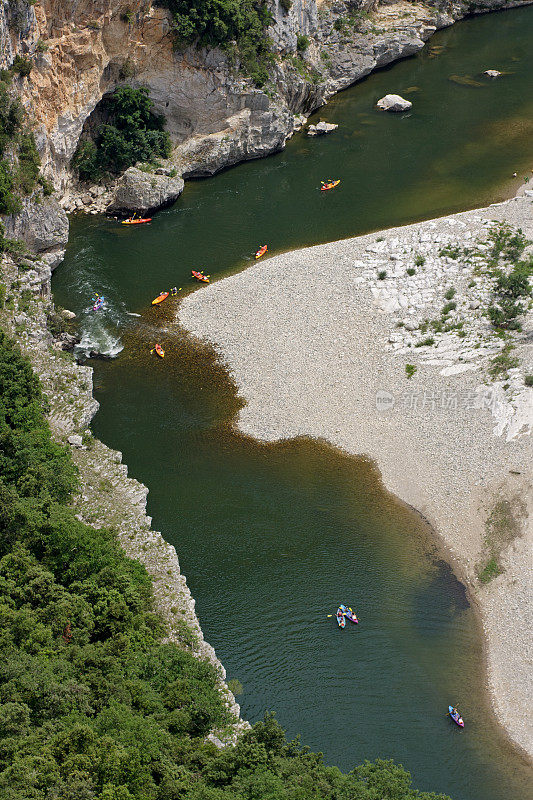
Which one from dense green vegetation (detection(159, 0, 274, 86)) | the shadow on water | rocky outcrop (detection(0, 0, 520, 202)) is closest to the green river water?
the shadow on water

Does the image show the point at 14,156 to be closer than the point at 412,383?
No

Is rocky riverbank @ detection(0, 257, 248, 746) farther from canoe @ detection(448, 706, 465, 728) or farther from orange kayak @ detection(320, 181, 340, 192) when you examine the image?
orange kayak @ detection(320, 181, 340, 192)

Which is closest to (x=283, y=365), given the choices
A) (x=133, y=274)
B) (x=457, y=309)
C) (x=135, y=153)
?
(x=457, y=309)

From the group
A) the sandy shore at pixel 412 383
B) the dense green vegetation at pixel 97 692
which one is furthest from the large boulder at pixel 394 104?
the dense green vegetation at pixel 97 692

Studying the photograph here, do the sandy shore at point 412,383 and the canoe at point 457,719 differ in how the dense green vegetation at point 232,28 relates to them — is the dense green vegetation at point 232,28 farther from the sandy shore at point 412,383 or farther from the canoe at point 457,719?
the canoe at point 457,719

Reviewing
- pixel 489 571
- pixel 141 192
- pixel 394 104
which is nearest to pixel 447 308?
pixel 489 571

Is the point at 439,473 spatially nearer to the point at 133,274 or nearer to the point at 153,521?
the point at 153,521

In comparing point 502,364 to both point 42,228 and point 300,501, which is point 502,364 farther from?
point 42,228
